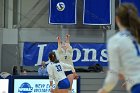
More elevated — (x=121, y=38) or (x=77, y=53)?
(x=121, y=38)

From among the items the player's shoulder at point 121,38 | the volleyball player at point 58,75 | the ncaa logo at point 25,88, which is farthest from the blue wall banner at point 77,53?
the player's shoulder at point 121,38

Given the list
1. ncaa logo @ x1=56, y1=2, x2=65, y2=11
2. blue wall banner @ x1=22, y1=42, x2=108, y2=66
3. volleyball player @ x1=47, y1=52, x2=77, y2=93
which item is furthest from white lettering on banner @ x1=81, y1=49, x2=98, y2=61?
volleyball player @ x1=47, y1=52, x2=77, y2=93

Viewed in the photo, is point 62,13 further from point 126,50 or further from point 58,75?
point 126,50

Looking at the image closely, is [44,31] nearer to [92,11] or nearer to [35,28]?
[35,28]

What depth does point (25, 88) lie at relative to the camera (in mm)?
10609

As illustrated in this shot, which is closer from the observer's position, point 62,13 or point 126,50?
point 126,50

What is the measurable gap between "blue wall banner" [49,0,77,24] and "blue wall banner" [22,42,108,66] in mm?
1136

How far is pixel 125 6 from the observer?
9.65ft

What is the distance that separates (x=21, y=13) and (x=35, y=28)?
3.07 ft

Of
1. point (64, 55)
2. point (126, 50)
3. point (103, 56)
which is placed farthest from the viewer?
point (103, 56)

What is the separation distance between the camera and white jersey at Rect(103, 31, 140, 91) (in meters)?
2.93

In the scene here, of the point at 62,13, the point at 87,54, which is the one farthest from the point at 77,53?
the point at 62,13

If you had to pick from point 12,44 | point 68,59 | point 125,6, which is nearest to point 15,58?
point 12,44

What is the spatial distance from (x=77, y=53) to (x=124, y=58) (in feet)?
42.5
